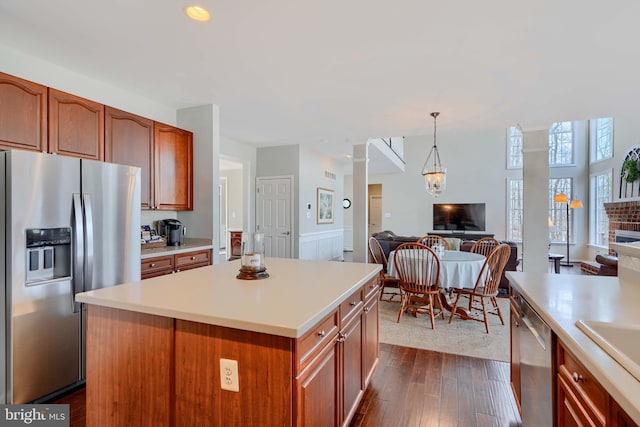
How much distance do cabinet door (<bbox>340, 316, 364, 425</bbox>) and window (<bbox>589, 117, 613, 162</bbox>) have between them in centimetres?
829

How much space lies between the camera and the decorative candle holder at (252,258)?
71.0 inches

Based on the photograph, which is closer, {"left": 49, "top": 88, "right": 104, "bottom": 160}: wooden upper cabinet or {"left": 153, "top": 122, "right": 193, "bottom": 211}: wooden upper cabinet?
{"left": 49, "top": 88, "right": 104, "bottom": 160}: wooden upper cabinet

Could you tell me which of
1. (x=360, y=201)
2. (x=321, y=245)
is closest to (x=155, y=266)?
(x=360, y=201)

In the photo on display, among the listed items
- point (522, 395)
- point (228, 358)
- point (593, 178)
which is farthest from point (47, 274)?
point (593, 178)

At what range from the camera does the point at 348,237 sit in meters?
10.3

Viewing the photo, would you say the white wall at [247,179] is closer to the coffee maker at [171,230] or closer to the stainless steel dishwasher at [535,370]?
the coffee maker at [171,230]

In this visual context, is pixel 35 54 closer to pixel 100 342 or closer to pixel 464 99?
pixel 100 342

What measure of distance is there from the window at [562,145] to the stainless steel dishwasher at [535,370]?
342 inches

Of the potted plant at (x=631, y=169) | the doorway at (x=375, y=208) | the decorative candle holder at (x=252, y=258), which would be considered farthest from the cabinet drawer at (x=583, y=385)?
the doorway at (x=375, y=208)

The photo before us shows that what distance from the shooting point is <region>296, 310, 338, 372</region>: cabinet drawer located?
1.13 meters

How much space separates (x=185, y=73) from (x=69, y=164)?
123cm

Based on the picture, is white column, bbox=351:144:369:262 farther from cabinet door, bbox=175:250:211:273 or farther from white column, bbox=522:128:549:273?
cabinet door, bbox=175:250:211:273

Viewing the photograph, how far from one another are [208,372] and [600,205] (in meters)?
9.70

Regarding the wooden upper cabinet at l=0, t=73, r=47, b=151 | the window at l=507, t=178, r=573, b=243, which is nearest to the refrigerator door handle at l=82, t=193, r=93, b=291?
the wooden upper cabinet at l=0, t=73, r=47, b=151
